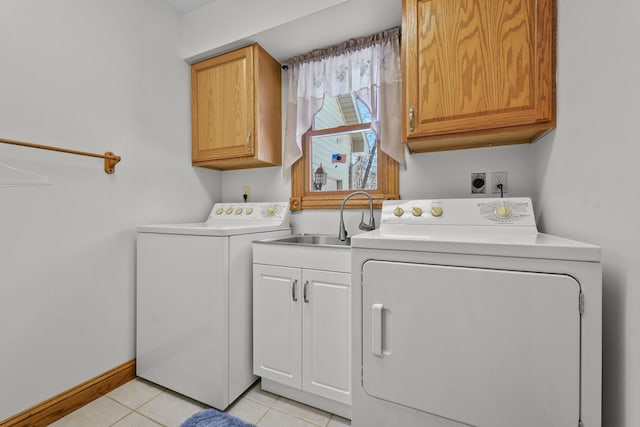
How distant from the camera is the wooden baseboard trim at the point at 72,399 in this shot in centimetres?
135

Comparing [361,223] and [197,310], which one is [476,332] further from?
[197,310]

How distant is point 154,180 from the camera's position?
2.02m

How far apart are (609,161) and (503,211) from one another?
1.76 ft

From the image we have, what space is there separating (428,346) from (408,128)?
1.08 metres

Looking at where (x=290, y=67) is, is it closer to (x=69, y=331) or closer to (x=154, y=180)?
(x=154, y=180)

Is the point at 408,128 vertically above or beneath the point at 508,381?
above

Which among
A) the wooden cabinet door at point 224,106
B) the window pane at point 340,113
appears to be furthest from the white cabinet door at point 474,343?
the wooden cabinet door at point 224,106

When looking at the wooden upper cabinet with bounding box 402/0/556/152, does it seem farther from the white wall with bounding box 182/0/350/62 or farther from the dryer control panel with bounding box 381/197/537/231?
the white wall with bounding box 182/0/350/62

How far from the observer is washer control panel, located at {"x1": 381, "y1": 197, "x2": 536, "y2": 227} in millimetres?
1355

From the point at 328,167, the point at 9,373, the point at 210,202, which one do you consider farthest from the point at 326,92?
the point at 9,373

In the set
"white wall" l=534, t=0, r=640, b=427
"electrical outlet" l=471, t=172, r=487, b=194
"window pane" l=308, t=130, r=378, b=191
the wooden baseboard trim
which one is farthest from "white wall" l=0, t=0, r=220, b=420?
"white wall" l=534, t=0, r=640, b=427

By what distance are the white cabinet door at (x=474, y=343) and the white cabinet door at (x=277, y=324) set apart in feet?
1.52

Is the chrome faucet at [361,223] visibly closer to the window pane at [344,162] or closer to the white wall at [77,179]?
the window pane at [344,162]

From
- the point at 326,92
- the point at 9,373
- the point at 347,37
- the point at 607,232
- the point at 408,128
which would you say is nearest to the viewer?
the point at 607,232
